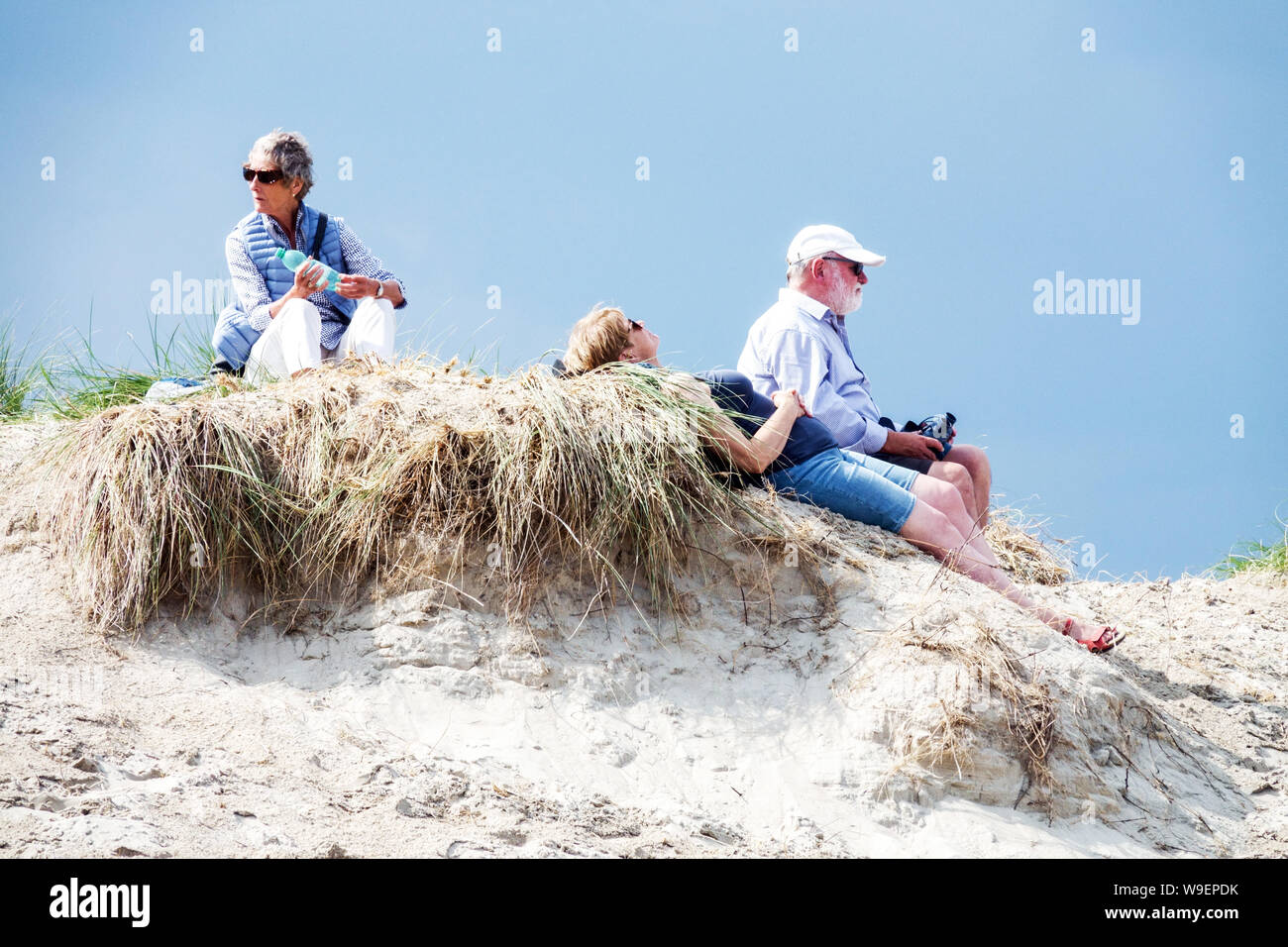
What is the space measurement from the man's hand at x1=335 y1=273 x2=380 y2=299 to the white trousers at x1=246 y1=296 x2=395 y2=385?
0.05 meters

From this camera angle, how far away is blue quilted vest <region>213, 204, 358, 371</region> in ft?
20.6

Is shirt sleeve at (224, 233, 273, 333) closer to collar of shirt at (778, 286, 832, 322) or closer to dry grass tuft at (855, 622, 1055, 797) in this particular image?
collar of shirt at (778, 286, 832, 322)

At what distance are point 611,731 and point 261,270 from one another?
11.2ft

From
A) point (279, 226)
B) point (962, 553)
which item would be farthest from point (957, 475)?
point (279, 226)

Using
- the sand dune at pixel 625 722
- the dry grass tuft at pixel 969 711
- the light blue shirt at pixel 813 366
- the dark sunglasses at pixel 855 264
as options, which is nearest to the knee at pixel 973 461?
the light blue shirt at pixel 813 366

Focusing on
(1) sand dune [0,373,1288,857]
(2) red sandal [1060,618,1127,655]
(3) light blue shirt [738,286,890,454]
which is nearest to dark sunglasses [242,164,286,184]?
(1) sand dune [0,373,1288,857]

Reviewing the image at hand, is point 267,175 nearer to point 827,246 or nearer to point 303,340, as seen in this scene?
point 303,340

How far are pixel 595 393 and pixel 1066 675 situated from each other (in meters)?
2.39

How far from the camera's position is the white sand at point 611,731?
395cm

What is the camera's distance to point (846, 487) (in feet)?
18.3

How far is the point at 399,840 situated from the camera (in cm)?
373

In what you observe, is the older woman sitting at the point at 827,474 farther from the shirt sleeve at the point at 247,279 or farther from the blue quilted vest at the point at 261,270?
the shirt sleeve at the point at 247,279

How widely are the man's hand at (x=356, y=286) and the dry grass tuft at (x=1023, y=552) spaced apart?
150 inches
